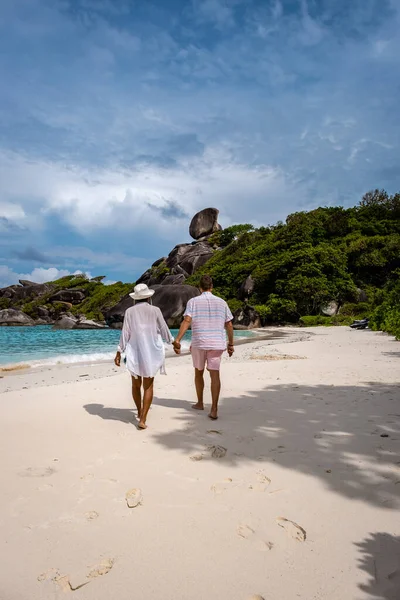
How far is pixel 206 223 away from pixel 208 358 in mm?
70060

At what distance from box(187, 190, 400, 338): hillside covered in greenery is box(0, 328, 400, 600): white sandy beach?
91.6ft

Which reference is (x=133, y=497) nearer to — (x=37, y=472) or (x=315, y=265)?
(x=37, y=472)

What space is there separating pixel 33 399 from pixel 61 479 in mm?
3495

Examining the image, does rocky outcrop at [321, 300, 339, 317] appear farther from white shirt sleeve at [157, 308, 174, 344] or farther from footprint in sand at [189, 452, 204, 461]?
footprint in sand at [189, 452, 204, 461]

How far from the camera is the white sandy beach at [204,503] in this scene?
2.05 m

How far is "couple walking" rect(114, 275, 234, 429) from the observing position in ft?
16.4

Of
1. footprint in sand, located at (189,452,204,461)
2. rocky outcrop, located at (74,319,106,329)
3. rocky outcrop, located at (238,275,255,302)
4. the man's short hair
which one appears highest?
rocky outcrop, located at (238,275,255,302)

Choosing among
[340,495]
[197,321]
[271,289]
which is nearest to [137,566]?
[340,495]

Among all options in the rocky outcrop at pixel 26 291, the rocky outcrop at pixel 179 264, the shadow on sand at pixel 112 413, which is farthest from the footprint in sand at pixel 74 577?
the rocky outcrop at pixel 26 291

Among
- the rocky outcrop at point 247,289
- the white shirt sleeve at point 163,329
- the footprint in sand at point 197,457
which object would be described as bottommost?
the footprint in sand at point 197,457

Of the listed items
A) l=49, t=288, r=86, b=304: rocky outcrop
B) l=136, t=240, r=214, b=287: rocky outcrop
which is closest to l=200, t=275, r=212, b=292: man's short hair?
l=136, t=240, r=214, b=287: rocky outcrop

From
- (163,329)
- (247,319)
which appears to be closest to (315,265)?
(247,319)

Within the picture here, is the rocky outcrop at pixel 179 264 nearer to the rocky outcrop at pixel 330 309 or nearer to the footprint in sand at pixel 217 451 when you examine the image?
the rocky outcrop at pixel 330 309

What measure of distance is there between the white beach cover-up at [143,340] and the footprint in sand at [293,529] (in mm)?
2710
